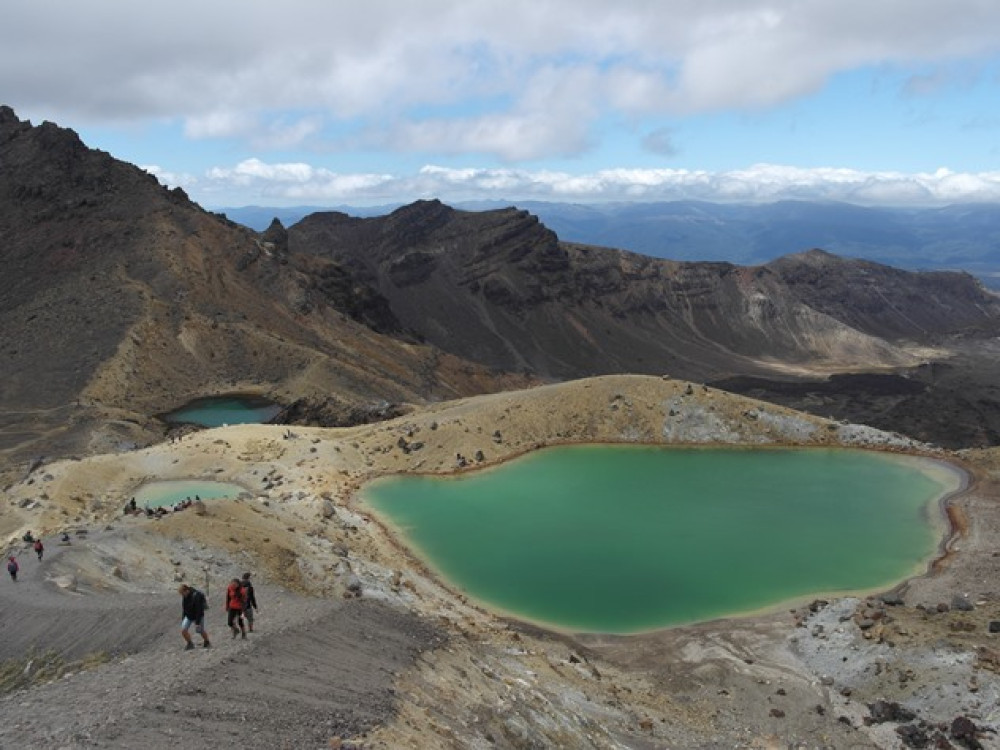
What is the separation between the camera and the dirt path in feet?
48.9

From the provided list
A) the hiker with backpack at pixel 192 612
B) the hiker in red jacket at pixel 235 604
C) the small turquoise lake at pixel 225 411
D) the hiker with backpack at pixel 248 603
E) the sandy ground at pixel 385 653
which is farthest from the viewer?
the small turquoise lake at pixel 225 411

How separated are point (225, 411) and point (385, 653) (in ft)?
245

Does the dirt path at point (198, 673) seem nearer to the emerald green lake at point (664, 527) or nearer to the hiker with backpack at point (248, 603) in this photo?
the hiker with backpack at point (248, 603)

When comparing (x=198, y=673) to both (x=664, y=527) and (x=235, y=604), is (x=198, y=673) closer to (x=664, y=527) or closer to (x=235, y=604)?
(x=235, y=604)

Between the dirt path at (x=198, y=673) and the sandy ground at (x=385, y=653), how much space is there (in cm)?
6

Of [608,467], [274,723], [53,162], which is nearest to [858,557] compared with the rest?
[608,467]

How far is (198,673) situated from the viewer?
1730 cm

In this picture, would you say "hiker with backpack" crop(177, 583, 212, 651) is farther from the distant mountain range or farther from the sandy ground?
Result: the distant mountain range

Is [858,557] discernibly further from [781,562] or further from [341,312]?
[341,312]

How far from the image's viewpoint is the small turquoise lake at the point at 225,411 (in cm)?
8669

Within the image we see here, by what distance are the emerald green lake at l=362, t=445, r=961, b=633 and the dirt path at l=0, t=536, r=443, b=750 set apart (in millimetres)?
13492

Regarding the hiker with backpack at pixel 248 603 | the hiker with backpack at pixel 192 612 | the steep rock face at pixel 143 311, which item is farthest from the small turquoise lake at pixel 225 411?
the hiker with backpack at pixel 192 612

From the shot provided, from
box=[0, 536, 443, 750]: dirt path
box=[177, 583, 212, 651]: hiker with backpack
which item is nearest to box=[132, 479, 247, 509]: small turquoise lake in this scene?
box=[0, 536, 443, 750]: dirt path

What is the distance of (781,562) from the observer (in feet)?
134
